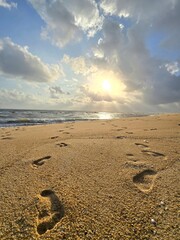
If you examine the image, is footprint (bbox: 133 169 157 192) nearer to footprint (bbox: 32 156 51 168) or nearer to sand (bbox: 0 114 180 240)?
sand (bbox: 0 114 180 240)

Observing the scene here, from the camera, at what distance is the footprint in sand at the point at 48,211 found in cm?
163

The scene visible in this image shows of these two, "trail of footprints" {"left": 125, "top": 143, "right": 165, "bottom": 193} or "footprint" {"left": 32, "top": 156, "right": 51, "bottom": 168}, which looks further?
"footprint" {"left": 32, "top": 156, "right": 51, "bottom": 168}

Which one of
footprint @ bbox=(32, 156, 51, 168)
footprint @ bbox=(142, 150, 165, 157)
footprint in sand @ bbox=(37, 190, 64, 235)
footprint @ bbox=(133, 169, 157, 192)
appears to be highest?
footprint @ bbox=(142, 150, 165, 157)

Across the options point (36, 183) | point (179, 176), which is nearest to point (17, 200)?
point (36, 183)

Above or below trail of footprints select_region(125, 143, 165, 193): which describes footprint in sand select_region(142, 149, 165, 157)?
above

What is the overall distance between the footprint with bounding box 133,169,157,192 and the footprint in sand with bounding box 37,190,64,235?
43.2 inches

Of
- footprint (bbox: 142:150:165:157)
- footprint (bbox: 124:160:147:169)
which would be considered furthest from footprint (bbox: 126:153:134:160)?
footprint (bbox: 142:150:165:157)

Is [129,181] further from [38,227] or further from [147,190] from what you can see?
[38,227]

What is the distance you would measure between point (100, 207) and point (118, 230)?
342 millimetres

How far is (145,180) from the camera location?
2.40m

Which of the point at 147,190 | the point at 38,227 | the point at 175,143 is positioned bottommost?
the point at 38,227

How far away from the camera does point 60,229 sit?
1559mm

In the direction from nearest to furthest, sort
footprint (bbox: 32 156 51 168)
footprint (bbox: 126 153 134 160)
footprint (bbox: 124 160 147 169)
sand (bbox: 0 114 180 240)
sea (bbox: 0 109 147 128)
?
sand (bbox: 0 114 180 240), footprint (bbox: 124 160 147 169), footprint (bbox: 32 156 51 168), footprint (bbox: 126 153 134 160), sea (bbox: 0 109 147 128)

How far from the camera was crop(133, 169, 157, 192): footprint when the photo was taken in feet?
7.14
